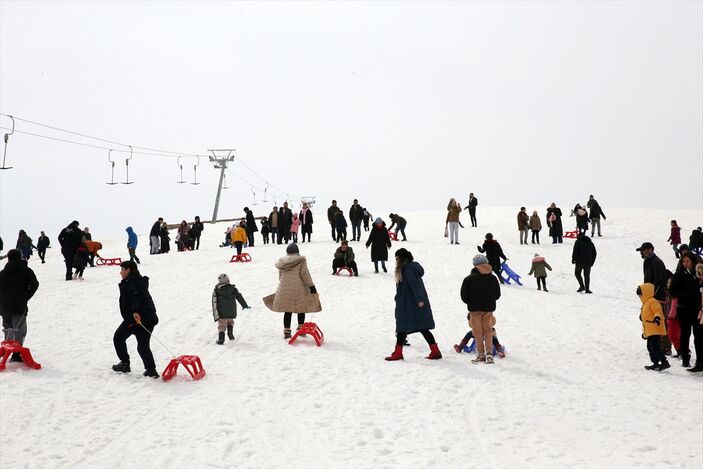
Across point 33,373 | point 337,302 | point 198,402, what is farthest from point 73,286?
point 198,402

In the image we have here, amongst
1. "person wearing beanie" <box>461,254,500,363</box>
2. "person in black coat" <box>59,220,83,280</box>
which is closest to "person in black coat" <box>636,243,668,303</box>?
"person wearing beanie" <box>461,254,500,363</box>

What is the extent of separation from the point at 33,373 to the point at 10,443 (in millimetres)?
2831

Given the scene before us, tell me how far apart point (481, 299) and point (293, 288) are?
11.9 feet

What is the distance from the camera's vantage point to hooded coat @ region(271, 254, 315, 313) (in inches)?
491

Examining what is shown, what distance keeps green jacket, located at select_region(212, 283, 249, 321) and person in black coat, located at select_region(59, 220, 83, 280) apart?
32.3 ft

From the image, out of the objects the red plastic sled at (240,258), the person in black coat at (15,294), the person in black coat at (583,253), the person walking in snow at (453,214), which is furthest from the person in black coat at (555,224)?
the person in black coat at (15,294)

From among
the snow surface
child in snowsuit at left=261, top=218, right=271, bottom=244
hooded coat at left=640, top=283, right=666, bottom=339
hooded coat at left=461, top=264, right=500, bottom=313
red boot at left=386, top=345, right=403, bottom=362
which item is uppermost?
child in snowsuit at left=261, top=218, right=271, bottom=244

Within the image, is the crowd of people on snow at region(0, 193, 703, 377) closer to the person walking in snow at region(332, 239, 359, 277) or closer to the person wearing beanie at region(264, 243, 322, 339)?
the person wearing beanie at region(264, 243, 322, 339)

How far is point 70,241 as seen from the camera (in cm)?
2058

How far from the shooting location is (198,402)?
9297 millimetres

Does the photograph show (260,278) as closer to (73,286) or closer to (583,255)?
(73,286)

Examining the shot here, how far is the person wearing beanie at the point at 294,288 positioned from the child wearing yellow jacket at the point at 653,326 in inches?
234

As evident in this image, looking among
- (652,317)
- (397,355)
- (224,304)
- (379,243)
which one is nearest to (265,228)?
(379,243)

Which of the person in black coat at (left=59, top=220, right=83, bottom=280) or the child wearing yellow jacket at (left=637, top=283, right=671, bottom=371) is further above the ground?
the person in black coat at (left=59, top=220, right=83, bottom=280)
